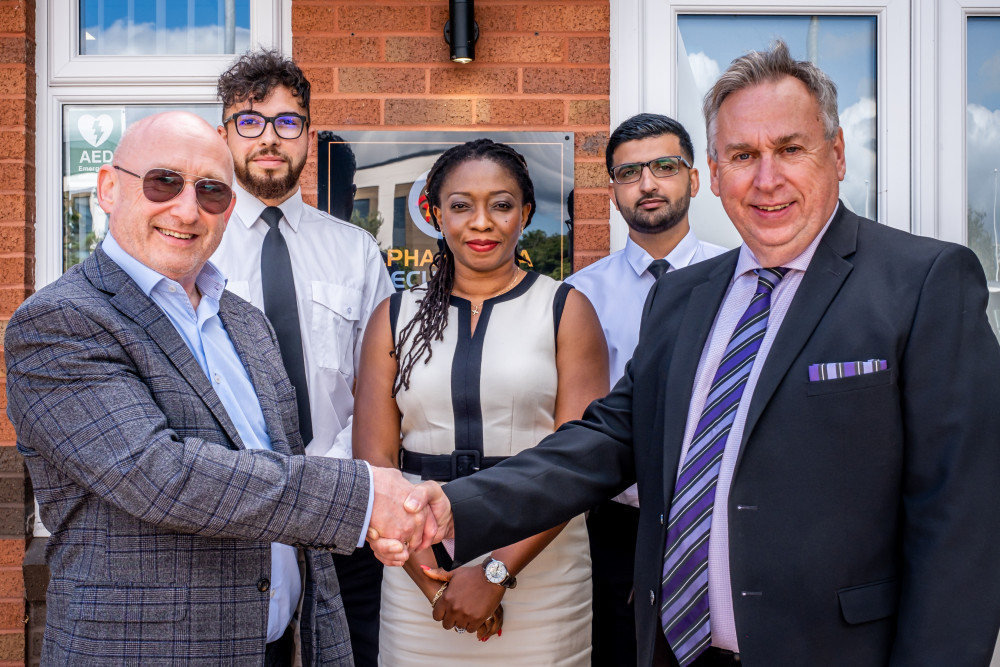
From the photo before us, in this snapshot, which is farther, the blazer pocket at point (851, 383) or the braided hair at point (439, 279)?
the braided hair at point (439, 279)

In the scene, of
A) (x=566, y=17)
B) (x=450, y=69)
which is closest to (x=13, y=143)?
(x=450, y=69)

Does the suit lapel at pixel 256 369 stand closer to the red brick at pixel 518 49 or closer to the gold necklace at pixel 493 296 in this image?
the gold necklace at pixel 493 296

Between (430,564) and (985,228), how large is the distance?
299 cm

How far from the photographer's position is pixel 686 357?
6.78 feet

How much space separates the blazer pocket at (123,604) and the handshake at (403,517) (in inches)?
19.5

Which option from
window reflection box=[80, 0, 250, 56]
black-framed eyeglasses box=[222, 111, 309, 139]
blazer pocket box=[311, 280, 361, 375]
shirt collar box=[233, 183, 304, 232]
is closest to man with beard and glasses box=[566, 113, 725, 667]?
blazer pocket box=[311, 280, 361, 375]

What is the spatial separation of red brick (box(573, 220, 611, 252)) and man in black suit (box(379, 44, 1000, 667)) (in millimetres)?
1655

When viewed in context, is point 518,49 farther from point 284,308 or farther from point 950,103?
point 950,103

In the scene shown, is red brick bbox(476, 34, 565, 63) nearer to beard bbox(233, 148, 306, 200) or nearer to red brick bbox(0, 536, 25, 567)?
beard bbox(233, 148, 306, 200)

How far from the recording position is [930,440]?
170 centimetres

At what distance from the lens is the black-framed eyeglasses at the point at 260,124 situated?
309 centimetres

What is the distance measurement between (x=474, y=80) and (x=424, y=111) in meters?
0.26

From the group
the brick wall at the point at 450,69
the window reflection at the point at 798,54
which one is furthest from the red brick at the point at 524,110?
the window reflection at the point at 798,54

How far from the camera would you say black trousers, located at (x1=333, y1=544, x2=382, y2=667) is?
3.14 meters
